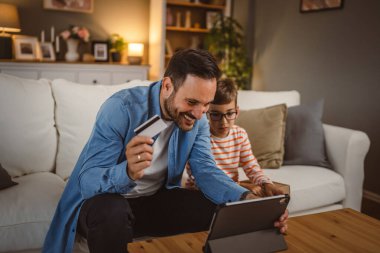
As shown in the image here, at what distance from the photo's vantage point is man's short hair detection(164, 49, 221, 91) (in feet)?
4.33

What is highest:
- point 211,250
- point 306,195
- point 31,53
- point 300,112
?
point 31,53

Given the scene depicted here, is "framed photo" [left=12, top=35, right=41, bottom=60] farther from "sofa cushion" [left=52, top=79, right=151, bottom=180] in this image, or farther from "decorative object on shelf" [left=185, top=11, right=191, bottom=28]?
"sofa cushion" [left=52, top=79, right=151, bottom=180]

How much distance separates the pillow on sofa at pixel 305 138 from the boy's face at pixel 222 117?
0.71 metres

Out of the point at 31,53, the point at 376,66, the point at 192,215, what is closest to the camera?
the point at 192,215

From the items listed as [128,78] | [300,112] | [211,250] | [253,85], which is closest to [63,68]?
[128,78]

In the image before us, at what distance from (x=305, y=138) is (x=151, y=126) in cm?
160

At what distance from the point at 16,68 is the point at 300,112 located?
2882 millimetres

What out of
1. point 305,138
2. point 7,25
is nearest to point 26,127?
point 305,138

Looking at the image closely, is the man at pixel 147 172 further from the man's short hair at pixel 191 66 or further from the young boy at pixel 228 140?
the young boy at pixel 228 140

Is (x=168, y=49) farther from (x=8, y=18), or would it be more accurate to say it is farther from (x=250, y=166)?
(x=250, y=166)

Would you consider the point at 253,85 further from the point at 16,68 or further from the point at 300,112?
the point at 16,68

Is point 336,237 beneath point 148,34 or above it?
beneath

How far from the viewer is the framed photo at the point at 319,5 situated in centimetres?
348

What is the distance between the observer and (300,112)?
249cm
